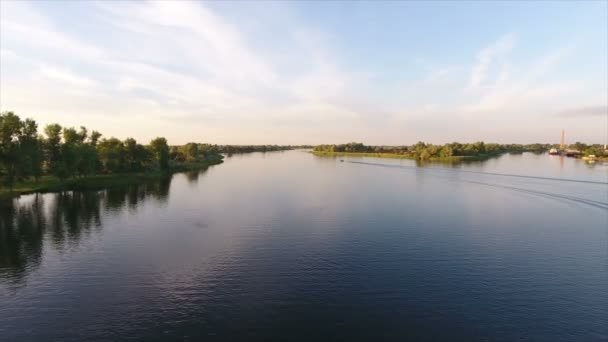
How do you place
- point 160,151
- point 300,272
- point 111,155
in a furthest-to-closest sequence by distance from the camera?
1. point 160,151
2. point 111,155
3. point 300,272

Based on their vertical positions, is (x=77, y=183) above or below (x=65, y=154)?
below

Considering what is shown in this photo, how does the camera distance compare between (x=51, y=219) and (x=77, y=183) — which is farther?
(x=77, y=183)

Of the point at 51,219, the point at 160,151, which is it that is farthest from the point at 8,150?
the point at 160,151

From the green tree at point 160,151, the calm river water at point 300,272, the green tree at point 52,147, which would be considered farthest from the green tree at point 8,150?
the green tree at point 160,151

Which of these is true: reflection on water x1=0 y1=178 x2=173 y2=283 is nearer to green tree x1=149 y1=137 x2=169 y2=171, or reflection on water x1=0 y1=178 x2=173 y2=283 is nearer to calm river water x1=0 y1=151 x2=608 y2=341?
calm river water x1=0 y1=151 x2=608 y2=341

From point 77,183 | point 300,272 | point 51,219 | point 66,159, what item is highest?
point 66,159

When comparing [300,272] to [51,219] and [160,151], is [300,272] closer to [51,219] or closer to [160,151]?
[51,219]

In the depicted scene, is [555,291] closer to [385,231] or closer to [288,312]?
[385,231]
